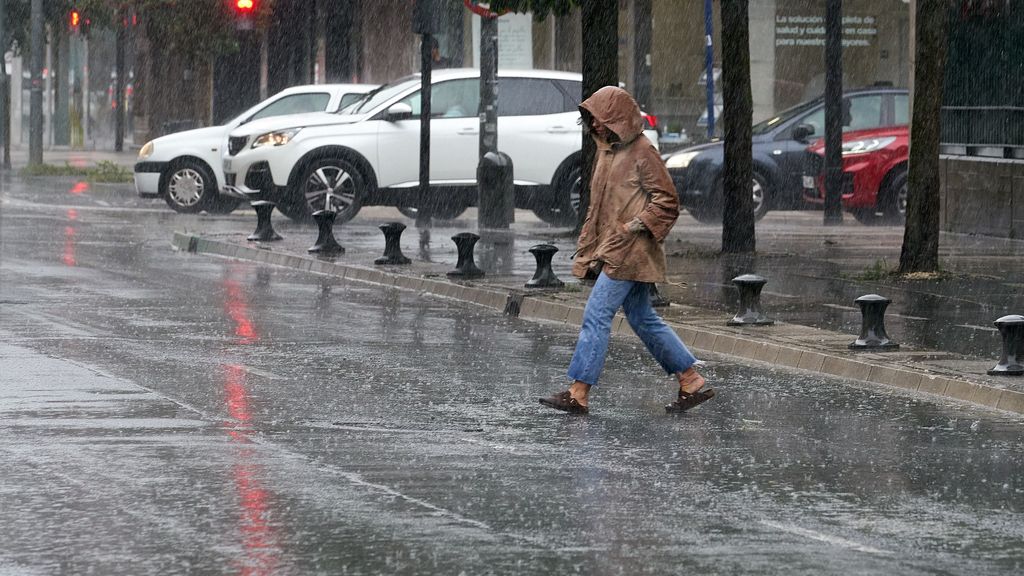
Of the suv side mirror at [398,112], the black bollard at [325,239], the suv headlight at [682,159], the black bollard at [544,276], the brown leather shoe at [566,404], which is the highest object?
the suv side mirror at [398,112]

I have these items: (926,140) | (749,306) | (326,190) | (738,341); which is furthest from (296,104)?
(738,341)

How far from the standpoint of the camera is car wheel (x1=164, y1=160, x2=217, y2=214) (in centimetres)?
2770

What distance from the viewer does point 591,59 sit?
67.1ft

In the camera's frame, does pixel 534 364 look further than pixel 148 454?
Yes

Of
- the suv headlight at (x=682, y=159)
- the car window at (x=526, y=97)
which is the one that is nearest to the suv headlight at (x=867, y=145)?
the suv headlight at (x=682, y=159)

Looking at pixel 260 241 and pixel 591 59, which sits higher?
pixel 591 59

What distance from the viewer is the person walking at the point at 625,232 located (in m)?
10.4

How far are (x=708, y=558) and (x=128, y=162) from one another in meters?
41.2

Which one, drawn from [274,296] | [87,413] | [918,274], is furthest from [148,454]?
[918,274]

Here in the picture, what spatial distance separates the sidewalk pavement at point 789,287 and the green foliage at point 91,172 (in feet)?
35.7

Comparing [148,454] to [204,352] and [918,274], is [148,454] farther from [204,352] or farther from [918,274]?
[918,274]

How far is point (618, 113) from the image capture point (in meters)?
10.4

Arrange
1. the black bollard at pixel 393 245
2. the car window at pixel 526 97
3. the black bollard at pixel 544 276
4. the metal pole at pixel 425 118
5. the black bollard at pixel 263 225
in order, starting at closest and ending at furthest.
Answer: the black bollard at pixel 544 276, the black bollard at pixel 393 245, the black bollard at pixel 263 225, the metal pole at pixel 425 118, the car window at pixel 526 97

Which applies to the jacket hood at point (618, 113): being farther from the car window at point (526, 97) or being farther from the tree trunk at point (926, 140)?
the car window at point (526, 97)
